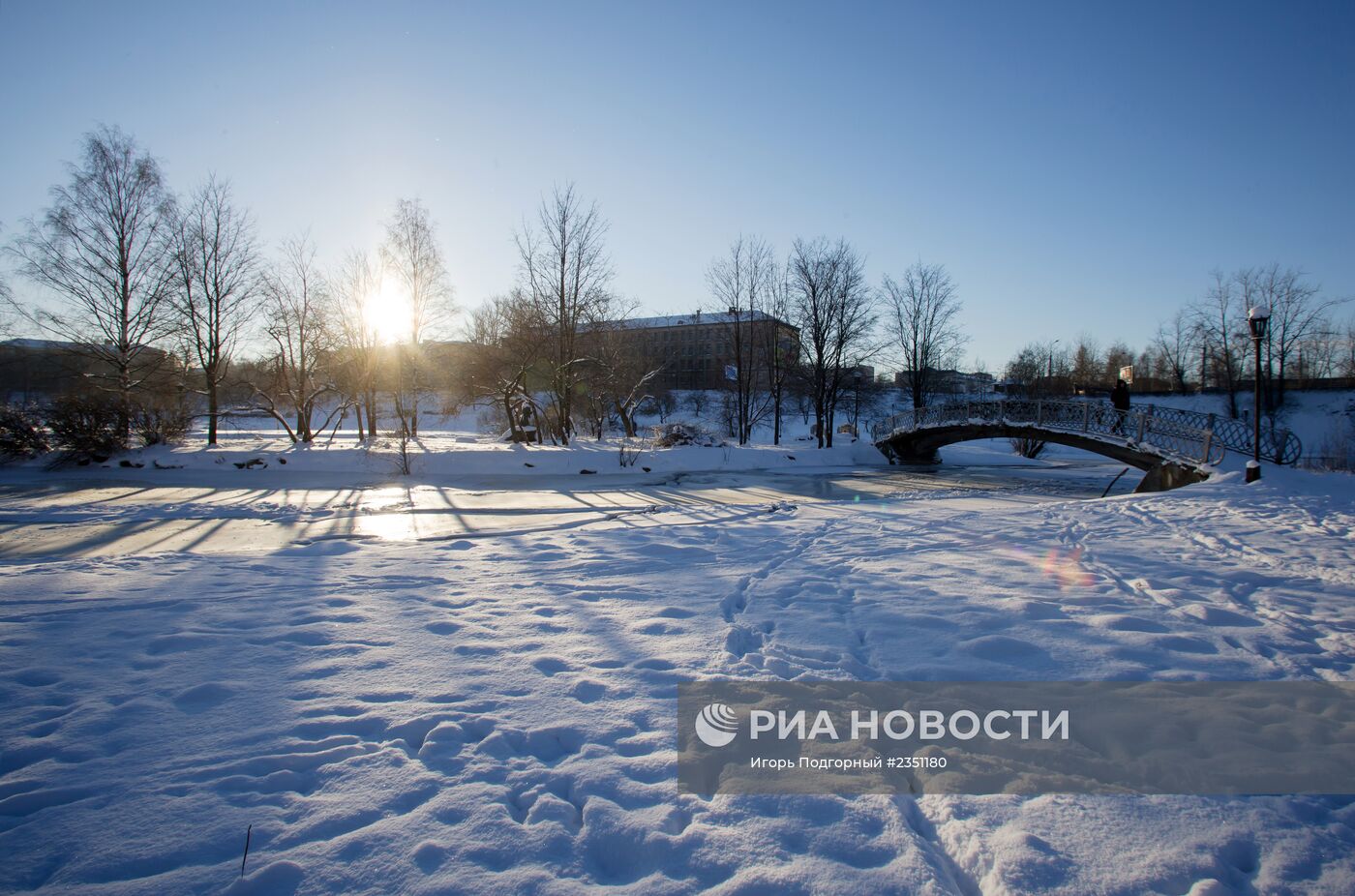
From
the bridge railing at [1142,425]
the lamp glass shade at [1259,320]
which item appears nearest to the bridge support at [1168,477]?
the bridge railing at [1142,425]

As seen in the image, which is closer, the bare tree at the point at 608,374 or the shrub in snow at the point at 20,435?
the shrub in snow at the point at 20,435

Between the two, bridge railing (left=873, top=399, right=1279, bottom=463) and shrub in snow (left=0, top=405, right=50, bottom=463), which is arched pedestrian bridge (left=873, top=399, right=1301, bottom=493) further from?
shrub in snow (left=0, top=405, right=50, bottom=463)

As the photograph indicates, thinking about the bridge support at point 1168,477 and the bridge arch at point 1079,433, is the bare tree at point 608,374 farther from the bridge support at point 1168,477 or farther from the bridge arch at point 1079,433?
the bridge support at point 1168,477

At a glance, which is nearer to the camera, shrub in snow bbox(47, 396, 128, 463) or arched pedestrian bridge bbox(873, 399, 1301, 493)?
arched pedestrian bridge bbox(873, 399, 1301, 493)

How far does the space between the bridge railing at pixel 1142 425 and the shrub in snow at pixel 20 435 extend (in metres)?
37.6

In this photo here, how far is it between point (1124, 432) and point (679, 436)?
19.1 m

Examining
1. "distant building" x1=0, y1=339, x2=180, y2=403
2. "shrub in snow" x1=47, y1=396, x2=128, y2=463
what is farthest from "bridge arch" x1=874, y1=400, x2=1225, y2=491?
"distant building" x1=0, y1=339, x2=180, y2=403

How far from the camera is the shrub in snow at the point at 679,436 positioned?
30.2 metres

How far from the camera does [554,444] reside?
2781 centimetres

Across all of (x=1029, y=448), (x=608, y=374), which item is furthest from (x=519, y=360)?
(x=1029, y=448)

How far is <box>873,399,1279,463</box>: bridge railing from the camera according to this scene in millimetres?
15328

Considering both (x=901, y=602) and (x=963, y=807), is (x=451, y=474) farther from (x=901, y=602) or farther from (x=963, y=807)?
(x=963, y=807)

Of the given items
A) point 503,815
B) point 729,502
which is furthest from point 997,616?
point 729,502

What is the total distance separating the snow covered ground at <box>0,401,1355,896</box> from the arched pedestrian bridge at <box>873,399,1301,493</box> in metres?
6.70
